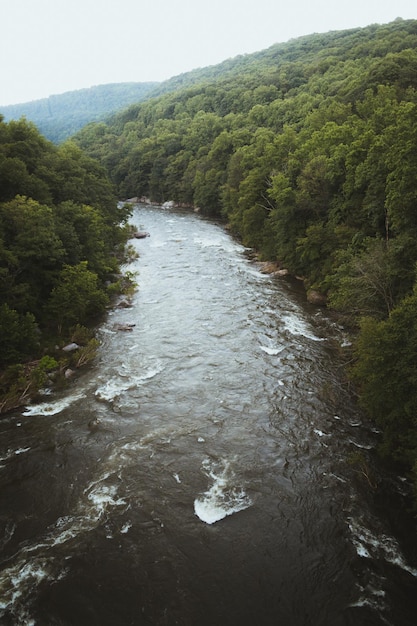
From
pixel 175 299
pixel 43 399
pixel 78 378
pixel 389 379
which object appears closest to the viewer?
pixel 389 379

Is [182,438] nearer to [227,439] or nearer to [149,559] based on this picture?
[227,439]

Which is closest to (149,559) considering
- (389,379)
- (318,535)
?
(318,535)

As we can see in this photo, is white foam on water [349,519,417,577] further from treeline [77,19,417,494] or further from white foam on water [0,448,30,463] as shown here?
white foam on water [0,448,30,463]

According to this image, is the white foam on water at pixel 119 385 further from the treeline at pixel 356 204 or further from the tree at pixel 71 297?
the treeline at pixel 356 204

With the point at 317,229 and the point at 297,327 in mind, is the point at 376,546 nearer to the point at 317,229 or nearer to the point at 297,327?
the point at 297,327

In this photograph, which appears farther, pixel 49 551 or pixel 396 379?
pixel 396 379

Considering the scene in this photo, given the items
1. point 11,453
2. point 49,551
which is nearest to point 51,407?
point 11,453
